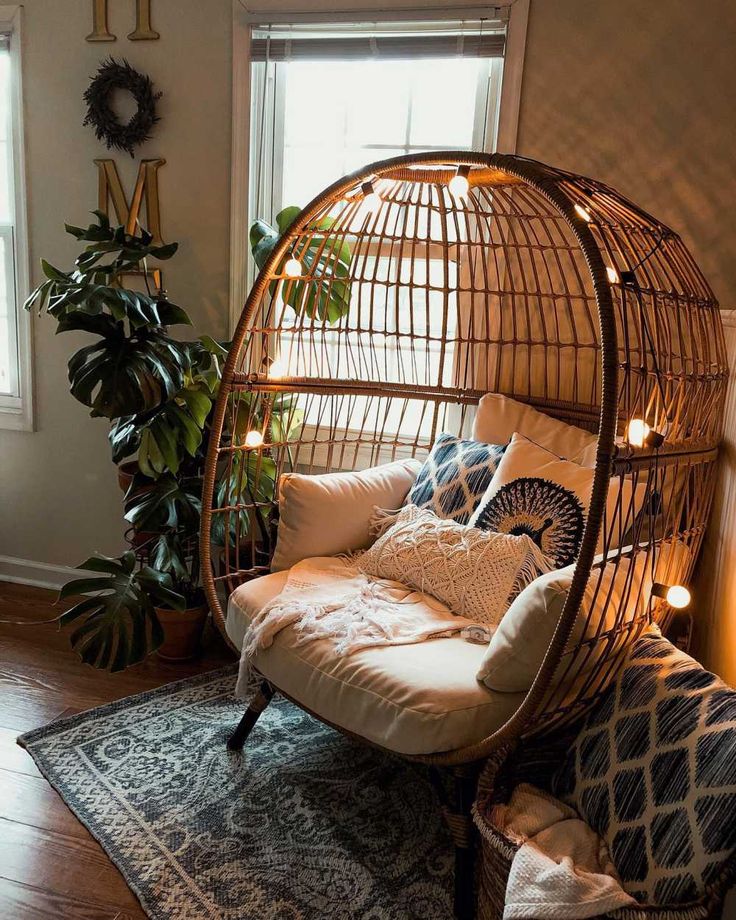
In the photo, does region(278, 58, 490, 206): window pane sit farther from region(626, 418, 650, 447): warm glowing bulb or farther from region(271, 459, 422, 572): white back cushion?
region(626, 418, 650, 447): warm glowing bulb

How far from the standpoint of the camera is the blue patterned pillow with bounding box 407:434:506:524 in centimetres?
227

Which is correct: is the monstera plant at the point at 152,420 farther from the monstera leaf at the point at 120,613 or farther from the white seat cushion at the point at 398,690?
the white seat cushion at the point at 398,690

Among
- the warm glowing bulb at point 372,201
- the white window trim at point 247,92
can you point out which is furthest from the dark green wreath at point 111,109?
the warm glowing bulb at point 372,201

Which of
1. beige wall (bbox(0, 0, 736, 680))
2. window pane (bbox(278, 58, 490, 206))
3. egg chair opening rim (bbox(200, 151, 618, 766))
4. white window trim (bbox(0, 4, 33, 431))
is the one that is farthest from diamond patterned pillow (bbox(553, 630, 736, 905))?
white window trim (bbox(0, 4, 33, 431))

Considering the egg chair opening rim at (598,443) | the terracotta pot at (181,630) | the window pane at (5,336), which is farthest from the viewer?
the window pane at (5,336)

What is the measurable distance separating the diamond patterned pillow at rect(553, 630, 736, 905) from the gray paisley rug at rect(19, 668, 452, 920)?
1.59 ft

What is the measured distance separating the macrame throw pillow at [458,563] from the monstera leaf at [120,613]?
60 centimetres

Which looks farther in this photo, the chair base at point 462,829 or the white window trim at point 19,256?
the white window trim at point 19,256

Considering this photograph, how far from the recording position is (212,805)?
6.66 feet

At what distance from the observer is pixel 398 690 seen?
66.7 inches

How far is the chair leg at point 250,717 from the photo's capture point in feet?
7.24

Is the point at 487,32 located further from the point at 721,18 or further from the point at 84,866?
the point at 84,866

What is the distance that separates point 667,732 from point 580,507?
636 mm

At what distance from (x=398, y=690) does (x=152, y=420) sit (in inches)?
49.5
